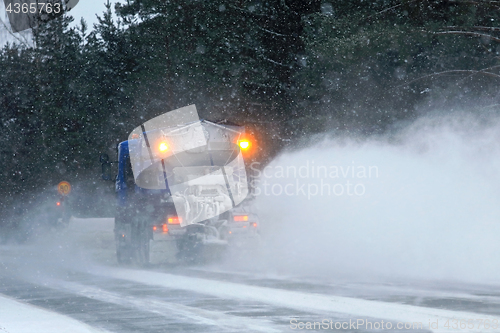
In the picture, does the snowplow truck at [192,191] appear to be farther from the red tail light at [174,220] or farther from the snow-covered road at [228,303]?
the snow-covered road at [228,303]

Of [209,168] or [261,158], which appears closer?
[209,168]

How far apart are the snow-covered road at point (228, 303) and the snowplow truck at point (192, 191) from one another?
0.66 m

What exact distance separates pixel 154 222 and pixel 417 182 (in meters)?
5.22

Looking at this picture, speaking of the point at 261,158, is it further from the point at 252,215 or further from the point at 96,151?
the point at 96,151

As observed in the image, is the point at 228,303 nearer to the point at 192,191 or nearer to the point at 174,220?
the point at 174,220

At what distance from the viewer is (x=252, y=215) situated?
13242 millimetres

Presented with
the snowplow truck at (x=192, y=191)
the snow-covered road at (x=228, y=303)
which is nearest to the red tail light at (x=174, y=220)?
the snowplow truck at (x=192, y=191)

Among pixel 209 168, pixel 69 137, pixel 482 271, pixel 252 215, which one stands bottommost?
pixel 482 271

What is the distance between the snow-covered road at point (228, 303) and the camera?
680 centimetres

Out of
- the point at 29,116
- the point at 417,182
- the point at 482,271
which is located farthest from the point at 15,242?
the point at 29,116

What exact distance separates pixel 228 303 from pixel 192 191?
4.76 m

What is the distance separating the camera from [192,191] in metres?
12.9

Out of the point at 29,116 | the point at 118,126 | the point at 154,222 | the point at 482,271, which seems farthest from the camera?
the point at 29,116

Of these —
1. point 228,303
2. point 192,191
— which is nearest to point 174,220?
point 192,191
